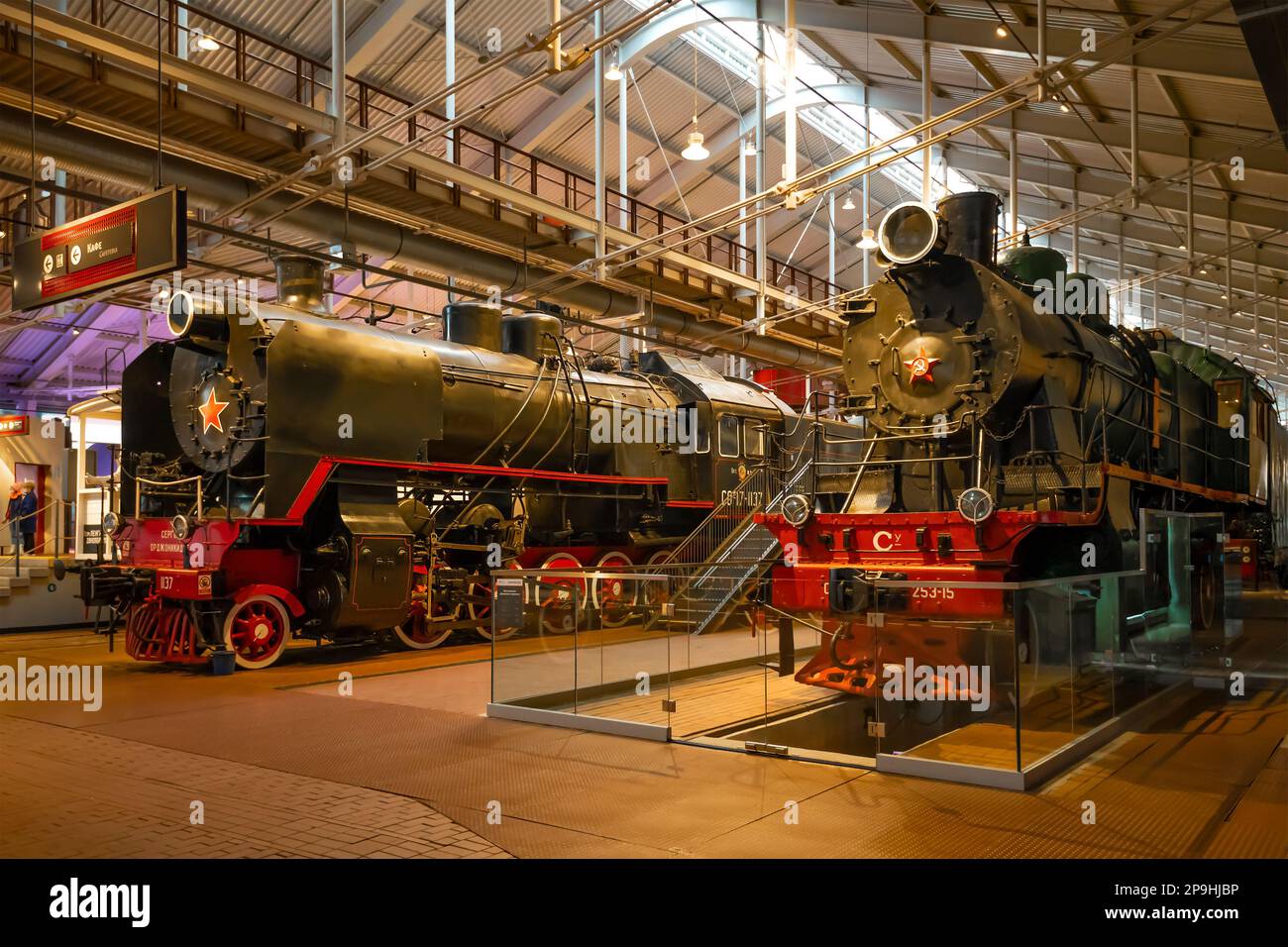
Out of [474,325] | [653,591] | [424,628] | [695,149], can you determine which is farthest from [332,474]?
[695,149]

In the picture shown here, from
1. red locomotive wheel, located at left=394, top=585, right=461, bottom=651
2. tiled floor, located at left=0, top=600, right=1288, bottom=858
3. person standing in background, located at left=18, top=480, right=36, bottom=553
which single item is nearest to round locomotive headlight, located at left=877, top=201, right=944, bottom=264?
tiled floor, located at left=0, top=600, right=1288, bottom=858

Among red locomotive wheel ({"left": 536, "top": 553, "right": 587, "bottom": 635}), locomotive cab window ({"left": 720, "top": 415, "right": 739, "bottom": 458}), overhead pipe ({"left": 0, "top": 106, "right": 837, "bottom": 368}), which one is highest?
overhead pipe ({"left": 0, "top": 106, "right": 837, "bottom": 368})

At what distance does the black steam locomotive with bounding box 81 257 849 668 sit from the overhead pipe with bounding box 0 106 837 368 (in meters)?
1.79

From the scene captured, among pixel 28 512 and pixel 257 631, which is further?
pixel 28 512

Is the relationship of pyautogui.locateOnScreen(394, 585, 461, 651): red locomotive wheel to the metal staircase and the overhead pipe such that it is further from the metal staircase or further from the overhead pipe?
the overhead pipe

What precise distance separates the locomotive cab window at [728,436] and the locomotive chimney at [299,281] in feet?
20.6

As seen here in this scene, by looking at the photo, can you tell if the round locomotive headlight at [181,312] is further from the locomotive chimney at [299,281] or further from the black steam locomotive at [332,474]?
the locomotive chimney at [299,281]

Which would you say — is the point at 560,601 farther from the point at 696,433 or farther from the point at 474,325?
the point at 696,433

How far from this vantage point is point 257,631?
10422 millimetres

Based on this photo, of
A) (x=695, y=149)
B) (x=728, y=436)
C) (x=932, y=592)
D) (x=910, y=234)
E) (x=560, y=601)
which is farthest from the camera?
(x=695, y=149)

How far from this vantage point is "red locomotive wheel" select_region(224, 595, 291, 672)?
1027cm

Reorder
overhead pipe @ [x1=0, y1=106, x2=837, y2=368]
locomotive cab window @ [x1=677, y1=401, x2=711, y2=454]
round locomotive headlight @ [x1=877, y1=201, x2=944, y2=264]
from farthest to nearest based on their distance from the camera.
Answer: locomotive cab window @ [x1=677, y1=401, x2=711, y2=454] → overhead pipe @ [x1=0, y1=106, x2=837, y2=368] → round locomotive headlight @ [x1=877, y1=201, x2=944, y2=264]

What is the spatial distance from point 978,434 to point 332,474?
254 inches

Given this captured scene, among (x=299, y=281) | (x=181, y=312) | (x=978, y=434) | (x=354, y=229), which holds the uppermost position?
(x=354, y=229)
